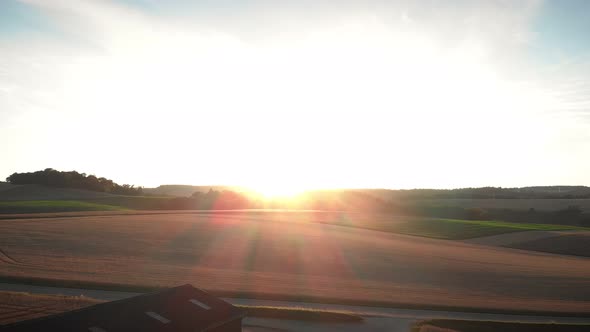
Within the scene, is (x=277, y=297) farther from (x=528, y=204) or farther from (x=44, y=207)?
(x=528, y=204)

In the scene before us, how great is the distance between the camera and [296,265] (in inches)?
1273

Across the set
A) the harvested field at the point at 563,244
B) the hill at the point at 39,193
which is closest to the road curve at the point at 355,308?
the harvested field at the point at 563,244

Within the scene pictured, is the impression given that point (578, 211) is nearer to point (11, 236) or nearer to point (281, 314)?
point (281, 314)

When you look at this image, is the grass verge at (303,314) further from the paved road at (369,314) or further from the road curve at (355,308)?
the road curve at (355,308)

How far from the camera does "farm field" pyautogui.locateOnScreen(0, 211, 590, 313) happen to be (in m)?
24.4

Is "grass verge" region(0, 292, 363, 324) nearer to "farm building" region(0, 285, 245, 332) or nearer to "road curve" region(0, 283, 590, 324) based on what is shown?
"road curve" region(0, 283, 590, 324)

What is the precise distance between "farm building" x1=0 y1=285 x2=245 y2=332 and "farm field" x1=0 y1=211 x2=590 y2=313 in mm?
8410

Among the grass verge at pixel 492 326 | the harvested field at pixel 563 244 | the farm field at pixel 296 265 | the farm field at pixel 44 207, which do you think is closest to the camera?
the grass verge at pixel 492 326

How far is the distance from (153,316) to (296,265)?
66.6 feet

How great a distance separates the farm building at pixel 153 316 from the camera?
11.1 m

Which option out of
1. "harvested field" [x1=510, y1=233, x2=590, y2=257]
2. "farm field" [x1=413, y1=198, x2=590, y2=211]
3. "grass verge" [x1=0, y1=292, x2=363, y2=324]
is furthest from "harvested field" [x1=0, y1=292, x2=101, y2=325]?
"farm field" [x1=413, y1=198, x2=590, y2=211]

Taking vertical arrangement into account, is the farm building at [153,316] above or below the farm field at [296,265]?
above

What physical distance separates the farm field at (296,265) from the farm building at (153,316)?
331 inches

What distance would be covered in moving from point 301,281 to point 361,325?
824 cm
